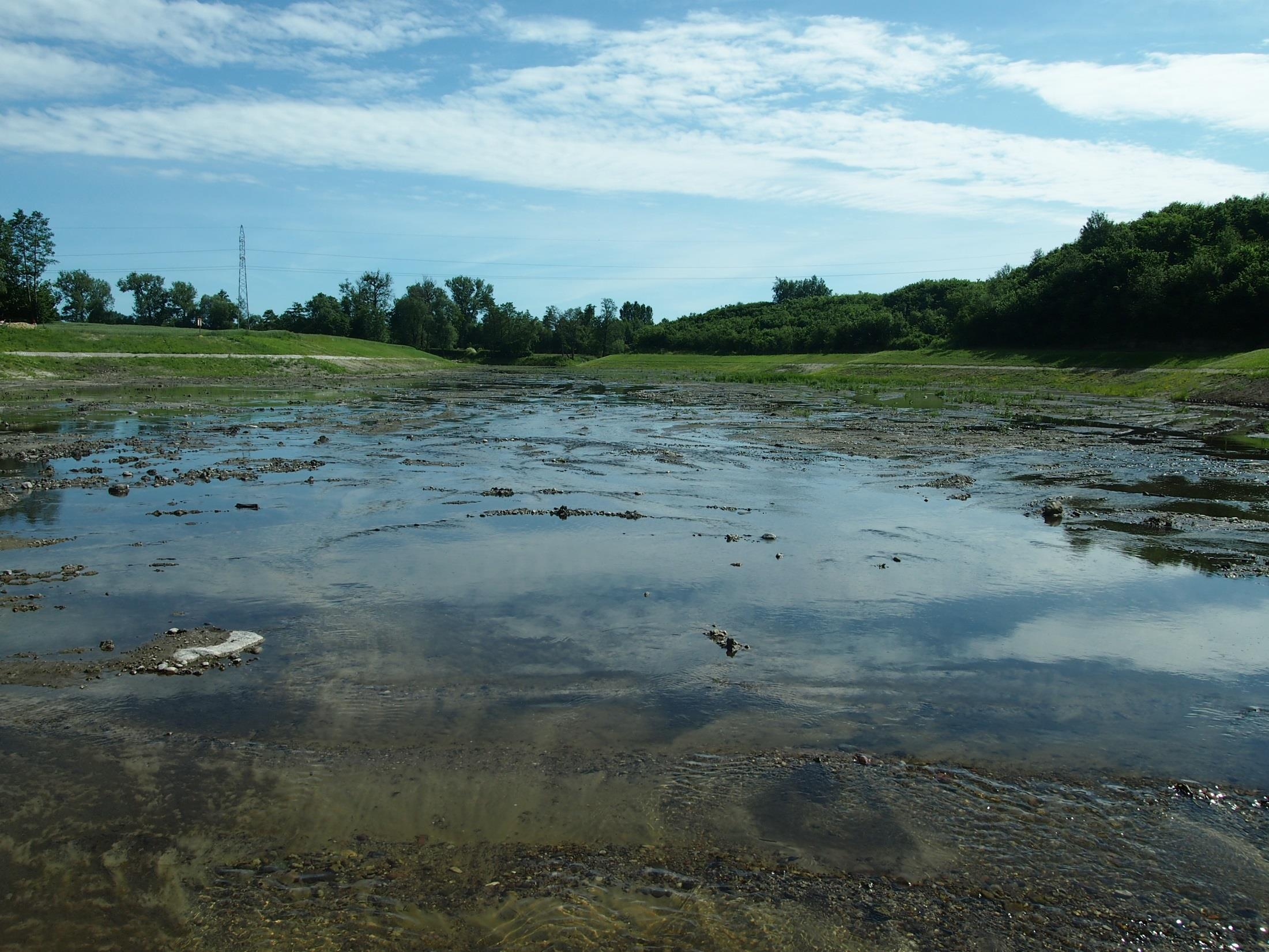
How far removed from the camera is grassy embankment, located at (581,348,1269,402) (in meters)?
43.7

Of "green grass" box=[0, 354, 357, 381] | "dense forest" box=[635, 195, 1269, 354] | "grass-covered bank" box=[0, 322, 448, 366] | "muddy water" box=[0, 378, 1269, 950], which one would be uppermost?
"dense forest" box=[635, 195, 1269, 354]

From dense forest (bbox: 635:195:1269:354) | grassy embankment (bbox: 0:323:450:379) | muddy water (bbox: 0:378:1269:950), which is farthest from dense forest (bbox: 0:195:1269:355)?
muddy water (bbox: 0:378:1269:950)

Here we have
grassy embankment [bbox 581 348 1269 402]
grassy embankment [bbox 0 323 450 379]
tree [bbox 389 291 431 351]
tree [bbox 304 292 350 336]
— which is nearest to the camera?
grassy embankment [bbox 581 348 1269 402]

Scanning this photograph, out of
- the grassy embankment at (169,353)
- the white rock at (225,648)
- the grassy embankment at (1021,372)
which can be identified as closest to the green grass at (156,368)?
the grassy embankment at (169,353)

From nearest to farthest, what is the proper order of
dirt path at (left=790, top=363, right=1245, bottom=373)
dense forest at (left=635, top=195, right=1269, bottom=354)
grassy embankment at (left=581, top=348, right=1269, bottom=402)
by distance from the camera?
1. grassy embankment at (left=581, top=348, right=1269, bottom=402)
2. dirt path at (left=790, top=363, right=1245, bottom=373)
3. dense forest at (left=635, top=195, right=1269, bottom=354)

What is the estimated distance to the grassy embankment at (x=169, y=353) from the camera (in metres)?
50.0

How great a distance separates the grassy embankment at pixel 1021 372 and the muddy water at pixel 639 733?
3484 cm

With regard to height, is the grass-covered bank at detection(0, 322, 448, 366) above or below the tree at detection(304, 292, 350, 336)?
below

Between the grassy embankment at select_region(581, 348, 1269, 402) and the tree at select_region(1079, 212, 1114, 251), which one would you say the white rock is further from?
the tree at select_region(1079, 212, 1114, 251)

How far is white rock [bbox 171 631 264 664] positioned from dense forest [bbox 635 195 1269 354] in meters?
60.0

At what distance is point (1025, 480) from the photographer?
62.1ft

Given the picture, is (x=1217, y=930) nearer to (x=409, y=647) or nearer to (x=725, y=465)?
(x=409, y=647)

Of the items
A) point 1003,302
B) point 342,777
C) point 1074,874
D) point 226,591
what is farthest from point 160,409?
point 1003,302

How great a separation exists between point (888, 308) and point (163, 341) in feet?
345
